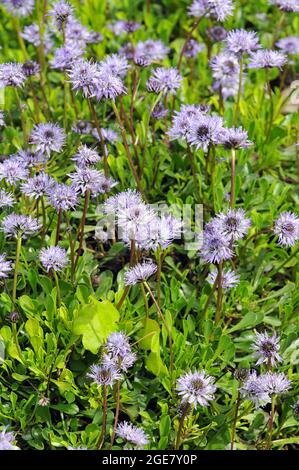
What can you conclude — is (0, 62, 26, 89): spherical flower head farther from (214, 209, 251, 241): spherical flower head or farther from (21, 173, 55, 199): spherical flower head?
(214, 209, 251, 241): spherical flower head

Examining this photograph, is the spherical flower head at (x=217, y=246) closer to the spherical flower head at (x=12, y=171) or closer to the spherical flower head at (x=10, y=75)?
the spherical flower head at (x=12, y=171)

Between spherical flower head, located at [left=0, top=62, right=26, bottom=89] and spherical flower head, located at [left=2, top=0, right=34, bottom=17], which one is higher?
spherical flower head, located at [left=2, top=0, right=34, bottom=17]

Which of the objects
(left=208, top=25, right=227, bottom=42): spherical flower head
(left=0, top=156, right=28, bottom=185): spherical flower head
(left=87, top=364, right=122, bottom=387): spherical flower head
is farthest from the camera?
(left=208, top=25, right=227, bottom=42): spherical flower head

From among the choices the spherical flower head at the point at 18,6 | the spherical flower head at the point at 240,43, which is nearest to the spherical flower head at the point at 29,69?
the spherical flower head at the point at 18,6

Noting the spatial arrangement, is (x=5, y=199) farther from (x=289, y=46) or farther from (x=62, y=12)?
(x=289, y=46)

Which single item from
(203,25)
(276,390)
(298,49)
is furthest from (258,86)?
(276,390)

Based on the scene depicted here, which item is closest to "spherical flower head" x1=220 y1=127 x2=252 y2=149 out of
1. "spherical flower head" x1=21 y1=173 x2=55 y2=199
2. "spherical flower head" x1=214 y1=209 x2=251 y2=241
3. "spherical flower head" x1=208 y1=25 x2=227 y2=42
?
"spherical flower head" x1=214 y1=209 x2=251 y2=241

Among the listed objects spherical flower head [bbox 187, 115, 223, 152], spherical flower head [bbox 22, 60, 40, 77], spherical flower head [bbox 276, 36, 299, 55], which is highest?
spherical flower head [bbox 276, 36, 299, 55]
